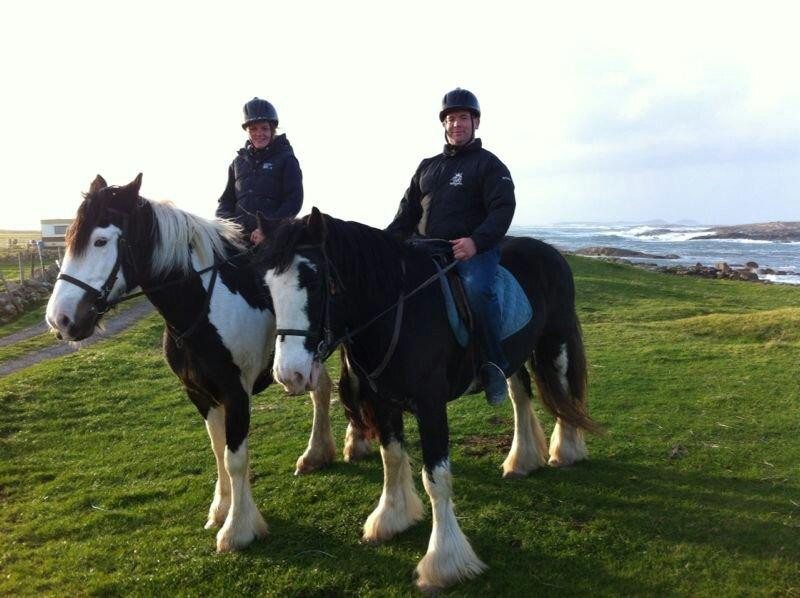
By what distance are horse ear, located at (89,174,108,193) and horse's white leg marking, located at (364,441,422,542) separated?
9.30ft

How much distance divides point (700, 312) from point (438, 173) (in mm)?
14133

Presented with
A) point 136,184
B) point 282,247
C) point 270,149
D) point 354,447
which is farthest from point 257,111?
point 354,447

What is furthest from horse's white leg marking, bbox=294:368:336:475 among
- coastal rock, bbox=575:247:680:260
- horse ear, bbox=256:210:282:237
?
coastal rock, bbox=575:247:680:260

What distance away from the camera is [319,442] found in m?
5.54

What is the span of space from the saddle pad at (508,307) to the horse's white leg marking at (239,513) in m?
1.90

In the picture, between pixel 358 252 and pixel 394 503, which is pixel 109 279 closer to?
pixel 358 252

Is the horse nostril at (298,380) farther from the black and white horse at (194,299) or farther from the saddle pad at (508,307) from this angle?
the black and white horse at (194,299)

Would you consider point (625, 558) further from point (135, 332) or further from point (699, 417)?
point (135, 332)

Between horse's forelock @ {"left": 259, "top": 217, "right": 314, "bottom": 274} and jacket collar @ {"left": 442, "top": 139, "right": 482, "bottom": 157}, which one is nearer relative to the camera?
horse's forelock @ {"left": 259, "top": 217, "right": 314, "bottom": 274}

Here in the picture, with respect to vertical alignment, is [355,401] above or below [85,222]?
below

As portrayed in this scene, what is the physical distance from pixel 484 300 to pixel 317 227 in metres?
1.45

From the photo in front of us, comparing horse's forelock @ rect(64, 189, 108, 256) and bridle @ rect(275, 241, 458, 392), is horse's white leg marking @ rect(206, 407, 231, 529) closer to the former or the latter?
bridle @ rect(275, 241, 458, 392)

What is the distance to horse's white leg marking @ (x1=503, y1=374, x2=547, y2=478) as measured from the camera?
16.9 feet

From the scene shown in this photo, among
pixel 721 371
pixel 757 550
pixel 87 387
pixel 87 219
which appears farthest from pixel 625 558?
pixel 87 387
